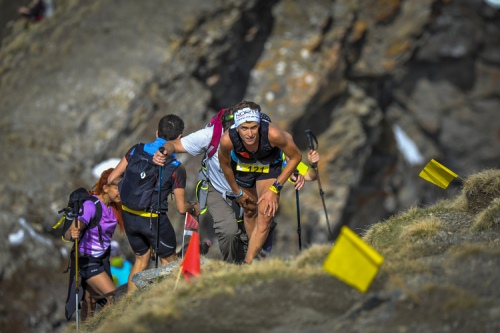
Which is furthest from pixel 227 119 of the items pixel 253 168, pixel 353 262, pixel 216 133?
pixel 353 262

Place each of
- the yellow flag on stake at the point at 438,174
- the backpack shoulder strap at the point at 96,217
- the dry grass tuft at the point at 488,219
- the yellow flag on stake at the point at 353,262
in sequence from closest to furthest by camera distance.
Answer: the yellow flag on stake at the point at 353,262 → the dry grass tuft at the point at 488,219 → the backpack shoulder strap at the point at 96,217 → the yellow flag on stake at the point at 438,174

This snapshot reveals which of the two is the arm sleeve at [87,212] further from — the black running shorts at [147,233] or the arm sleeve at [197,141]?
the arm sleeve at [197,141]

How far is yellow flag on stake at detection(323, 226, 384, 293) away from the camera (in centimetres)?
815

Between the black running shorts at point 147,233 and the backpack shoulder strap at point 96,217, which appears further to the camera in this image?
the black running shorts at point 147,233

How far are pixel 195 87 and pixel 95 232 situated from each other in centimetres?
2116

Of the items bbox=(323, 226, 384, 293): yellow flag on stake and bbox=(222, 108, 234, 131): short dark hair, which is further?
bbox=(222, 108, 234, 131): short dark hair

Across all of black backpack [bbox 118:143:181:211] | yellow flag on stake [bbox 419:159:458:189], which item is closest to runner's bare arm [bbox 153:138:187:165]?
black backpack [bbox 118:143:181:211]

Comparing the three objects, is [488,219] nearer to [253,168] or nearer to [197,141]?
[253,168]

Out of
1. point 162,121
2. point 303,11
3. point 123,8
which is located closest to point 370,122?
point 303,11

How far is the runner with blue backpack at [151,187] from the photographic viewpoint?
12602 millimetres

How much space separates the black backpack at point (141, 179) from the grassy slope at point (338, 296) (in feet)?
6.31

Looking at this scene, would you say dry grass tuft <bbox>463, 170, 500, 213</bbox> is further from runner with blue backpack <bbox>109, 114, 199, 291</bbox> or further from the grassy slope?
runner with blue backpack <bbox>109, 114, 199, 291</bbox>

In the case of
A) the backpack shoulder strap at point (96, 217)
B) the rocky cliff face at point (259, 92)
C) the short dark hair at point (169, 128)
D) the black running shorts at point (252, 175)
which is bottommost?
the rocky cliff face at point (259, 92)

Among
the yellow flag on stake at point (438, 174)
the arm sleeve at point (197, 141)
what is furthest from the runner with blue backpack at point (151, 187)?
the yellow flag on stake at point (438, 174)
